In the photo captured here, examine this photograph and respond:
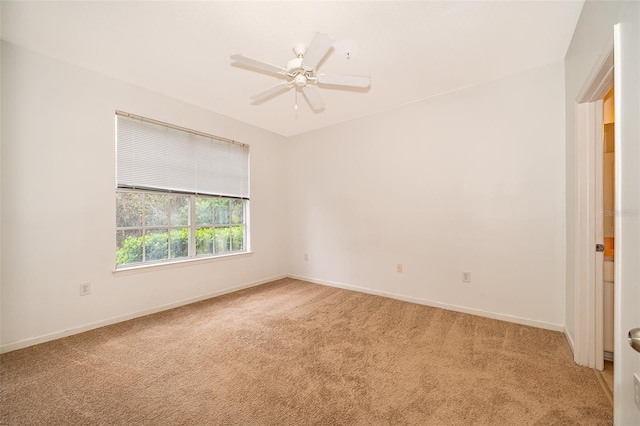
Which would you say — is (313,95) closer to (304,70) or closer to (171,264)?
(304,70)

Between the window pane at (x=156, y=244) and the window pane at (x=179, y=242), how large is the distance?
0.06 m

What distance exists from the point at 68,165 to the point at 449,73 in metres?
4.07

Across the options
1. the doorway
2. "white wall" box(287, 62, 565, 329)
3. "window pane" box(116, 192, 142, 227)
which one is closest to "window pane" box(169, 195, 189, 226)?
"window pane" box(116, 192, 142, 227)

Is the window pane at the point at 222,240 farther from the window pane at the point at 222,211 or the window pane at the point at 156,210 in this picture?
the window pane at the point at 156,210

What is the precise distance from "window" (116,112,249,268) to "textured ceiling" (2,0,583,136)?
0.68 m

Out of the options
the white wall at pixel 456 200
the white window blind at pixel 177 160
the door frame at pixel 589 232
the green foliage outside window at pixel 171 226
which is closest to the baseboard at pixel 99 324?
the green foliage outside window at pixel 171 226

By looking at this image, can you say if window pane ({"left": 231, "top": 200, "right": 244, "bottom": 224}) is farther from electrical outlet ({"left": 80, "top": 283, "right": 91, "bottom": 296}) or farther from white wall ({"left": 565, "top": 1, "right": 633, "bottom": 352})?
white wall ({"left": 565, "top": 1, "right": 633, "bottom": 352})

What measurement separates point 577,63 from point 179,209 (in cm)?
441

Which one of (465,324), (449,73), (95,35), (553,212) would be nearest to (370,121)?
(449,73)

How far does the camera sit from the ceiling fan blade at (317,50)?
159cm

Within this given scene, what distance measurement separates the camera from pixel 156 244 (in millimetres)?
3242

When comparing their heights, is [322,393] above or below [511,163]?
below

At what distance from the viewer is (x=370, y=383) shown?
1.82 meters

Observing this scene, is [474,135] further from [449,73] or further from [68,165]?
[68,165]
